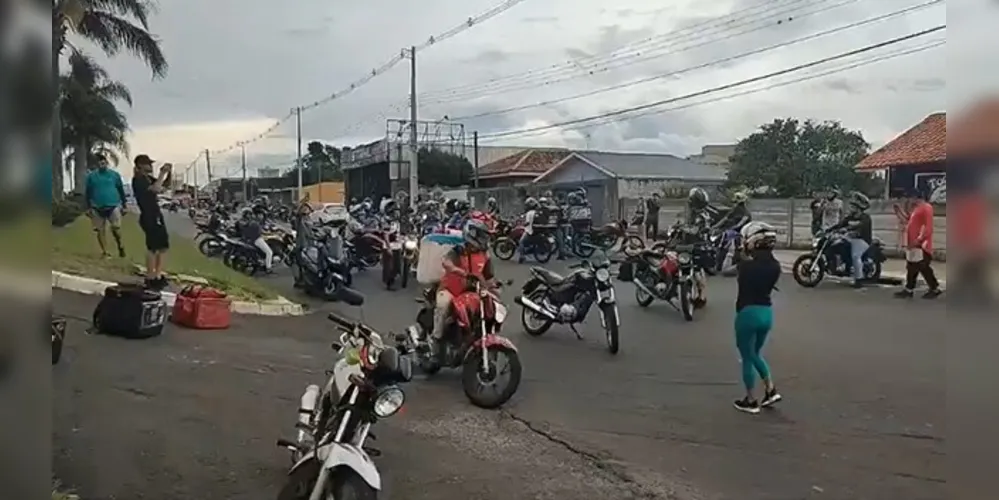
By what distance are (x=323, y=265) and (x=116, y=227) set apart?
2848 mm

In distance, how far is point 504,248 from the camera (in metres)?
20.1

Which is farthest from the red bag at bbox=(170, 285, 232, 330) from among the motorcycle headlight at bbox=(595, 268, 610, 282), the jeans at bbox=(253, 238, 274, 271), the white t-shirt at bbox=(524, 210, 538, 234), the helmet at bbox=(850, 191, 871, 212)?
the helmet at bbox=(850, 191, 871, 212)

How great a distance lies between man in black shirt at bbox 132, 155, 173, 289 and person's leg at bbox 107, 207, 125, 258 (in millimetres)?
1257

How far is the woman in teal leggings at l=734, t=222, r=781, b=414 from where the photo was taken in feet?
20.8

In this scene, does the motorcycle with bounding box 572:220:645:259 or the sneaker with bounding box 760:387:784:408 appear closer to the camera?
the sneaker with bounding box 760:387:784:408

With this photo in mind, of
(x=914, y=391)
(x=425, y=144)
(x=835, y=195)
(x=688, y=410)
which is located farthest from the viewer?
(x=425, y=144)

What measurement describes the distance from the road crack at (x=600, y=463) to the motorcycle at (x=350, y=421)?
56.9 inches

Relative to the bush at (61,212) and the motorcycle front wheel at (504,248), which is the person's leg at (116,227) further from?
the motorcycle front wheel at (504,248)

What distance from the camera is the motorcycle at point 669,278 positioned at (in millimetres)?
11422

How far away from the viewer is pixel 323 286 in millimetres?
12664

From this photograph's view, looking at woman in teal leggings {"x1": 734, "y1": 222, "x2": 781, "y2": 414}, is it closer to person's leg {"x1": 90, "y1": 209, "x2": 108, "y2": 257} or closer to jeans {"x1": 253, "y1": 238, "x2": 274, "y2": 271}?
person's leg {"x1": 90, "y1": 209, "x2": 108, "y2": 257}

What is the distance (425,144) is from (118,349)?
120 feet

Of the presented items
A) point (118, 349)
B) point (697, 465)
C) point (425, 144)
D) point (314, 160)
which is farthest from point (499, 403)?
point (314, 160)
